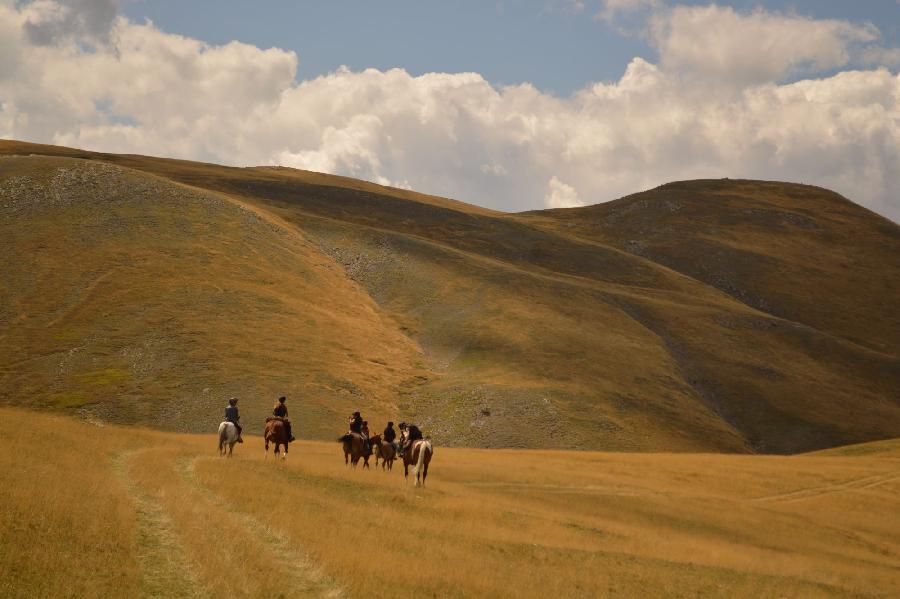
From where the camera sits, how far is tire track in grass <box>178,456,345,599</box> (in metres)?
15.8

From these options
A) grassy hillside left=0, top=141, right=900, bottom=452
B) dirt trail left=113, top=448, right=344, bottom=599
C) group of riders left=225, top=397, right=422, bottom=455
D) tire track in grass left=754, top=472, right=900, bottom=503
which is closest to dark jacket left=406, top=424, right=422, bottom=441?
group of riders left=225, top=397, right=422, bottom=455

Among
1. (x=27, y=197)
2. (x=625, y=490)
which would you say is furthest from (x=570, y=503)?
(x=27, y=197)

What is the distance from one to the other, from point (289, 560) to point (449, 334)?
91878 millimetres

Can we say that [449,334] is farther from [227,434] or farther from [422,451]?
[227,434]

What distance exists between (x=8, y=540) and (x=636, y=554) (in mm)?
20657

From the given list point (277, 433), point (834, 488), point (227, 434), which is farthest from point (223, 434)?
point (834, 488)

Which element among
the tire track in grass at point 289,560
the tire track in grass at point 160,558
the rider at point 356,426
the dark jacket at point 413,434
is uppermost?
the dark jacket at point 413,434

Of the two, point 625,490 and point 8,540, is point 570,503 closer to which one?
point 625,490

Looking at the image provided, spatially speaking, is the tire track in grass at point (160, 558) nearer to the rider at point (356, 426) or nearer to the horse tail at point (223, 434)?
the horse tail at point (223, 434)

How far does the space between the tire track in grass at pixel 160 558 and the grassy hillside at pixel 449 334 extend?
5069 cm

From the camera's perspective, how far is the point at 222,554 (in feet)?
53.9

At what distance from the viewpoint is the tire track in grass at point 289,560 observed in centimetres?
1575

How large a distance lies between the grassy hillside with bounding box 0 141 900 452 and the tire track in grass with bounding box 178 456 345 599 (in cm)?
4908

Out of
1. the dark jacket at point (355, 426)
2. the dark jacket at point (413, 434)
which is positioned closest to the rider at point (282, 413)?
the dark jacket at point (355, 426)
